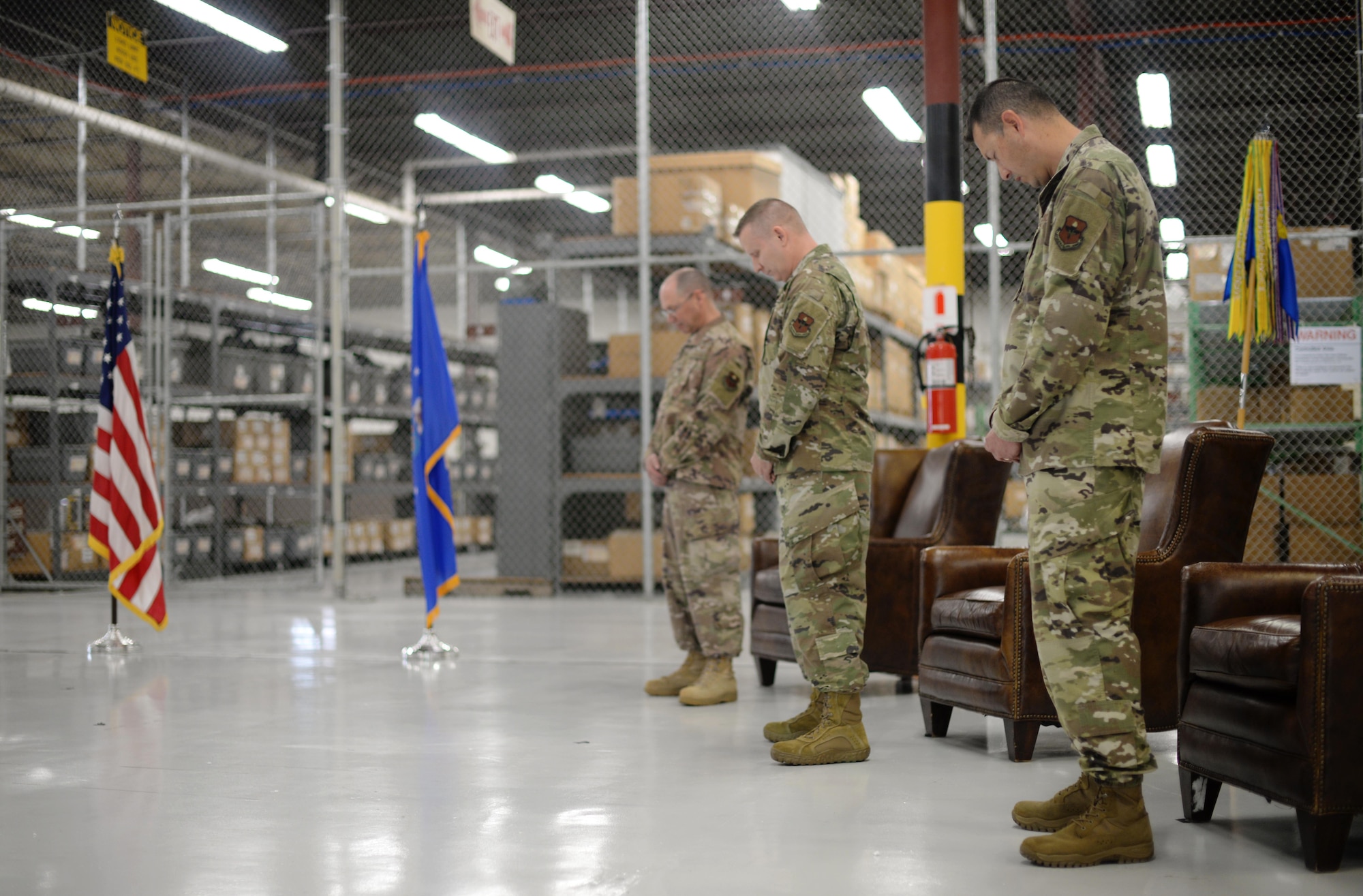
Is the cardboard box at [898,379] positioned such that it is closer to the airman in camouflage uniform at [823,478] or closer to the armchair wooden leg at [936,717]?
the armchair wooden leg at [936,717]

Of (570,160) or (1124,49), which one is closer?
(1124,49)

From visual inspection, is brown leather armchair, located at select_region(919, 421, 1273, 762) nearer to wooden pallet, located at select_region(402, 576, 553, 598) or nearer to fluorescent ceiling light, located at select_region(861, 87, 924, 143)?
wooden pallet, located at select_region(402, 576, 553, 598)

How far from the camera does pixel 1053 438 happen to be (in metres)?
2.49

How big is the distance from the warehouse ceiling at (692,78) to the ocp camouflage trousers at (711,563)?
6.22 metres

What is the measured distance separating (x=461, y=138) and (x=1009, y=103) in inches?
446

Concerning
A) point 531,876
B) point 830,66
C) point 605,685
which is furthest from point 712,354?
point 830,66

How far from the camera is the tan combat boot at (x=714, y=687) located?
4.45 meters

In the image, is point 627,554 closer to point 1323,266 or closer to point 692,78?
point 1323,266

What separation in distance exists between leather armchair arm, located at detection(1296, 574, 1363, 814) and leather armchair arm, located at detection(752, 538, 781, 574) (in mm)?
2707

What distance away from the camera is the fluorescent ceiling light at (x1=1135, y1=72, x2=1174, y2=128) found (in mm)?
11852

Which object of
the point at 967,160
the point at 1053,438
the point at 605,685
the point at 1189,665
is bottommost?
the point at 605,685

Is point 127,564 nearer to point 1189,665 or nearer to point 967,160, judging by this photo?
point 1189,665

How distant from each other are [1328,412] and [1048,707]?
5.95m

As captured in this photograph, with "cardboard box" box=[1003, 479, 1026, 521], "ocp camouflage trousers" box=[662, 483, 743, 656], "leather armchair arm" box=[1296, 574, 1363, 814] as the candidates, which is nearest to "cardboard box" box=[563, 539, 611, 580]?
"ocp camouflage trousers" box=[662, 483, 743, 656]
